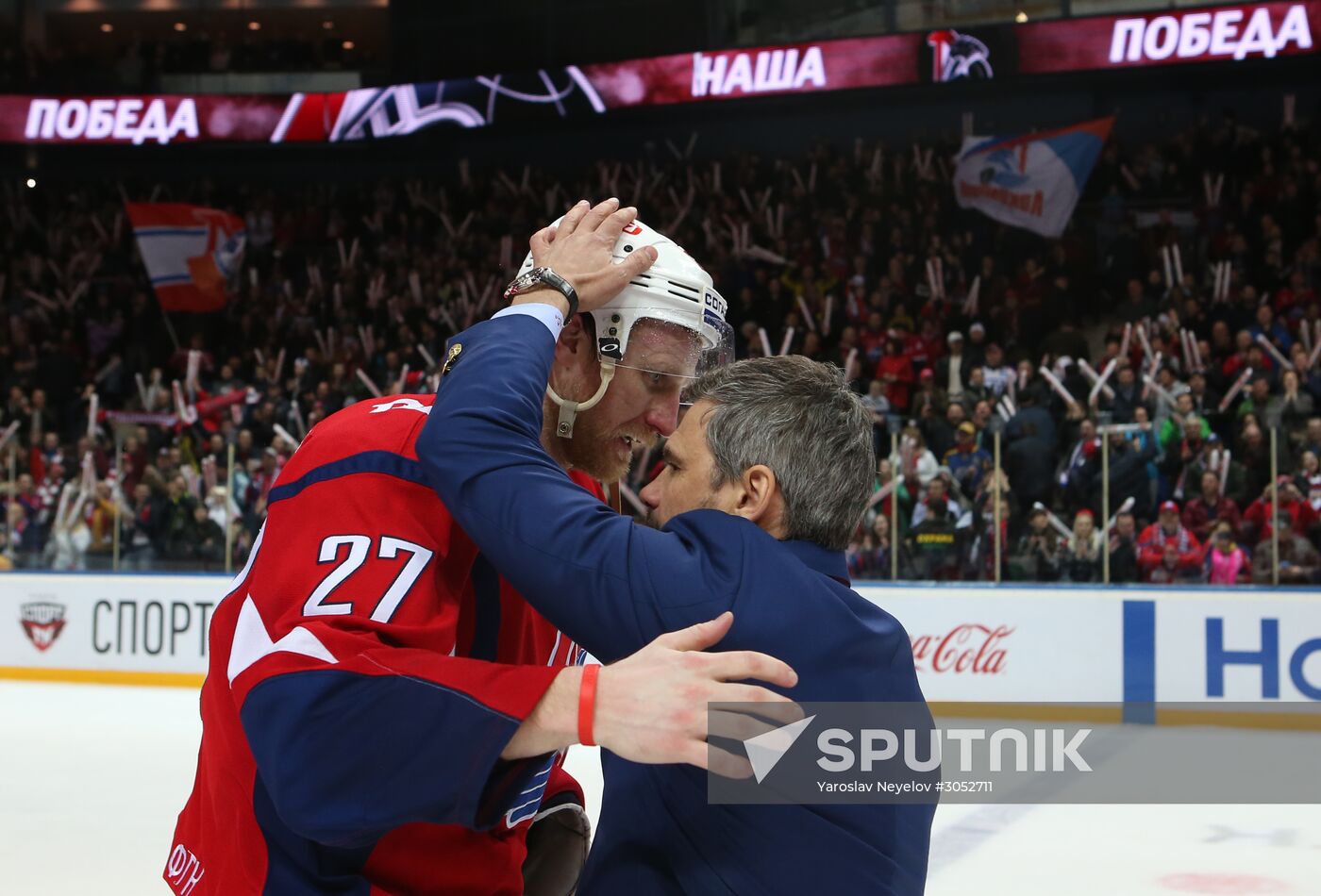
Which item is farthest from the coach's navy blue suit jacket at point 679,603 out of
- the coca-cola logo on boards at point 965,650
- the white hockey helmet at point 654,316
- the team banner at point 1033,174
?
the team banner at point 1033,174

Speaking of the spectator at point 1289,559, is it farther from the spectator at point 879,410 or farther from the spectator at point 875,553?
the spectator at point 879,410

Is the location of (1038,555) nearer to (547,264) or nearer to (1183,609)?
(1183,609)

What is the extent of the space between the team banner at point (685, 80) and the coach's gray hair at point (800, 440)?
14.6 m

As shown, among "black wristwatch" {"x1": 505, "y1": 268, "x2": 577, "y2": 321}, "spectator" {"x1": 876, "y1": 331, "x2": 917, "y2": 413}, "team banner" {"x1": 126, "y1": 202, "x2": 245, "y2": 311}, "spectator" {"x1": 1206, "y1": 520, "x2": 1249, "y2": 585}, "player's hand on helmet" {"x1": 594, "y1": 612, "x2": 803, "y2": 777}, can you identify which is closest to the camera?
"player's hand on helmet" {"x1": 594, "y1": 612, "x2": 803, "y2": 777}

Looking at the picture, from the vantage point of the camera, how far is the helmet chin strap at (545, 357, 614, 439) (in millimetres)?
2020

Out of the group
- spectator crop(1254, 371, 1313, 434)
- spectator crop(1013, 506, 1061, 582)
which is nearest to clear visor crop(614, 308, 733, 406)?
spectator crop(1013, 506, 1061, 582)

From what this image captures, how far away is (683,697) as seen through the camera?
1367 millimetres

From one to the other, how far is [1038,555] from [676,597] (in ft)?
24.8

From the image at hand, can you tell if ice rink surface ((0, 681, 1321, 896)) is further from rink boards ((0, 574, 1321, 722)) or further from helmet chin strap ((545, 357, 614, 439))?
helmet chin strap ((545, 357, 614, 439))

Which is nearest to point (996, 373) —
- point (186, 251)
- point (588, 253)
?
point (588, 253)

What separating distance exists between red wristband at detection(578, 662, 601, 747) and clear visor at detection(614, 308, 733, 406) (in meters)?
0.70

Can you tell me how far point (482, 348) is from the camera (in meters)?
1.66

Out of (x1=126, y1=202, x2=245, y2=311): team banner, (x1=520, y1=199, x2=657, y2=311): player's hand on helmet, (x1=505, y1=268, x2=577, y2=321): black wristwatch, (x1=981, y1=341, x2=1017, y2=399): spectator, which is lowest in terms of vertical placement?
(x1=505, y1=268, x2=577, y2=321): black wristwatch

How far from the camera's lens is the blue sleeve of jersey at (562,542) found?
1.47 m
